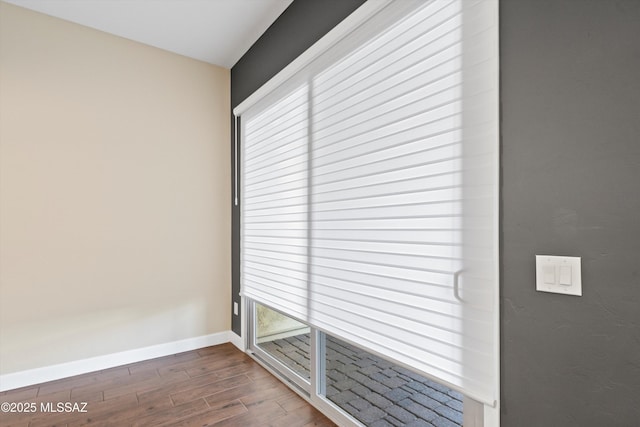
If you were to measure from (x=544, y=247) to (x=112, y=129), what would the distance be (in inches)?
128

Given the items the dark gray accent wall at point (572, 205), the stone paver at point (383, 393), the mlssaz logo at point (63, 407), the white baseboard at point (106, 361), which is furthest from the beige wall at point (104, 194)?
the dark gray accent wall at point (572, 205)

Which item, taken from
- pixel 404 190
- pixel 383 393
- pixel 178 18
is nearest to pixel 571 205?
pixel 404 190

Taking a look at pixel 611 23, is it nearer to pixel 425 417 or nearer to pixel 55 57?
pixel 425 417

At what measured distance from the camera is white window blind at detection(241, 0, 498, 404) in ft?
4.00

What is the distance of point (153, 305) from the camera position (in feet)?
10.1

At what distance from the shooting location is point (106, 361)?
9.30ft

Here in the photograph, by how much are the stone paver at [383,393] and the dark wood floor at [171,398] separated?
8.8 inches

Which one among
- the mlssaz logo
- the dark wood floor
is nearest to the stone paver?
the dark wood floor

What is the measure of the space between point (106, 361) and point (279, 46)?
9.89 ft

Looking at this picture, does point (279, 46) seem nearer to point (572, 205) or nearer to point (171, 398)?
point (572, 205)

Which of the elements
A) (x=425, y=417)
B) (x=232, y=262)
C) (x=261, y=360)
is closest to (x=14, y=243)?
(x=232, y=262)

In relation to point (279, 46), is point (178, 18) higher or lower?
higher

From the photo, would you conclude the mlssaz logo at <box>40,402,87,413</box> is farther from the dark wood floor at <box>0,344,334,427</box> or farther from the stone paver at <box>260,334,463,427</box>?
the stone paver at <box>260,334,463,427</box>

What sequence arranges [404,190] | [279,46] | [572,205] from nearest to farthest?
[572,205] < [404,190] < [279,46]
